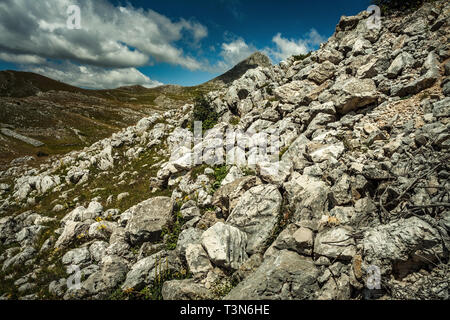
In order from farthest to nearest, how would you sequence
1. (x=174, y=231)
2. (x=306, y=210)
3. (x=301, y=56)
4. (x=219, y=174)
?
(x=301, y=56), (x=219, y=174), (x=174, y=231), (x=306, y=210)

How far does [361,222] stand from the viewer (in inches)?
311

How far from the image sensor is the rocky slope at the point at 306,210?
6.72 m

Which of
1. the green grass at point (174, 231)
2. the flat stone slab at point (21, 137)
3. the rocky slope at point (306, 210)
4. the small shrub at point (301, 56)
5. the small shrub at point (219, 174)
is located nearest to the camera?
the rocky slope at point (306, 210)

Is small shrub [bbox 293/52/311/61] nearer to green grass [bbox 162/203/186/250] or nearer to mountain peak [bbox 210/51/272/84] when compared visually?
green grass [bbox 162/203/186/250]

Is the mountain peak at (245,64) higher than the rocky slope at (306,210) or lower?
higher

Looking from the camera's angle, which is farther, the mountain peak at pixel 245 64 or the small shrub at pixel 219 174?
the mountain peak at pixel 245 64

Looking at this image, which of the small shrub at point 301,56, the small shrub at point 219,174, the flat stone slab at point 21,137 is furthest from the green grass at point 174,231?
the flat stone slab at point 21,137

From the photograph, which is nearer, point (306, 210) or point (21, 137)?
point (306, 210)

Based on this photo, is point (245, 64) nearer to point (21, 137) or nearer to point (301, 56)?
point (301, 56)

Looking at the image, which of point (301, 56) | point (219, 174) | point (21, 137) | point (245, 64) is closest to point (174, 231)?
point (219, 174)

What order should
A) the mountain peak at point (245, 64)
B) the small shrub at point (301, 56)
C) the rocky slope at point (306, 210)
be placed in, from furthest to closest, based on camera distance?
the mountain peak at point (245, 64), the small shrub at point (301, 56), the rocky slope at point (306, 210)

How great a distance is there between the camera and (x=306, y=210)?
30.6ft

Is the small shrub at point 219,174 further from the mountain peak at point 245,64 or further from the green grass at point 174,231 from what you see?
the mountain peak at point 245,64

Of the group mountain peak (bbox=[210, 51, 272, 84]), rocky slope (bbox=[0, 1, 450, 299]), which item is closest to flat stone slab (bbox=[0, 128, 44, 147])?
rocky slope (bbox=[0, 1, 450, 299])
